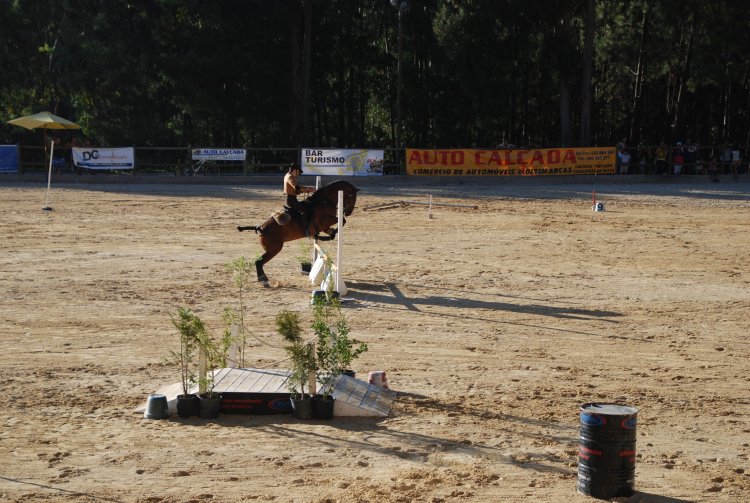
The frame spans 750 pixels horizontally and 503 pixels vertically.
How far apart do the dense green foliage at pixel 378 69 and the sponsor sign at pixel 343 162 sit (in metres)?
8.07

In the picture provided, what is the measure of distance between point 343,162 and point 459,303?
24.4 meters

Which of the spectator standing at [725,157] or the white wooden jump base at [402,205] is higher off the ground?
the spectator standing at [725,157]

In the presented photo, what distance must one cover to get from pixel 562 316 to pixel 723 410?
4604 mm

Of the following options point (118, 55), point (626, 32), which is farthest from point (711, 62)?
point (118, 55)

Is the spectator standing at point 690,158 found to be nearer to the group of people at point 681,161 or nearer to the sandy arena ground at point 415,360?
the group of people at point 681,161

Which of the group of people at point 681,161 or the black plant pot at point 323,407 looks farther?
the group of people at point 681,161

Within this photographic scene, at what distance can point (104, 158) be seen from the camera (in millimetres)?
39750

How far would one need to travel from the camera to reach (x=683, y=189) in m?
35.0

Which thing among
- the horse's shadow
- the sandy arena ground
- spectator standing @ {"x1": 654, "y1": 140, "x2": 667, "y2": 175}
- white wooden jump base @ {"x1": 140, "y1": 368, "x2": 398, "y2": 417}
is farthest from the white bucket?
spectator standing @ {"x1": 654, "y1": 140, "x2": 667, "y2": 175}

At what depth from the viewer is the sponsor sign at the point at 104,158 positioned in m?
39.1

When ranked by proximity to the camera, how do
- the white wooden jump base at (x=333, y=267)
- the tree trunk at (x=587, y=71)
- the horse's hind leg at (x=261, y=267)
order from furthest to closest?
1. the tree trunk at (x=587, y=71)
2. the horse's hind leg at (x=261, y=267)
3. the white wooden jump base at (x=333, y=267)

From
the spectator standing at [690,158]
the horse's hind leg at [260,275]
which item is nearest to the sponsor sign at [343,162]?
the spectator standing at [690,158]

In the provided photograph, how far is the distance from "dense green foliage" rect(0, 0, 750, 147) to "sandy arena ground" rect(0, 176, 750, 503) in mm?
24304

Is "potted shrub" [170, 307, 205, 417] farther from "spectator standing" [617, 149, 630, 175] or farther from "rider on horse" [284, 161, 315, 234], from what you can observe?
"spectator standing" [617, 149, 630, 175]
